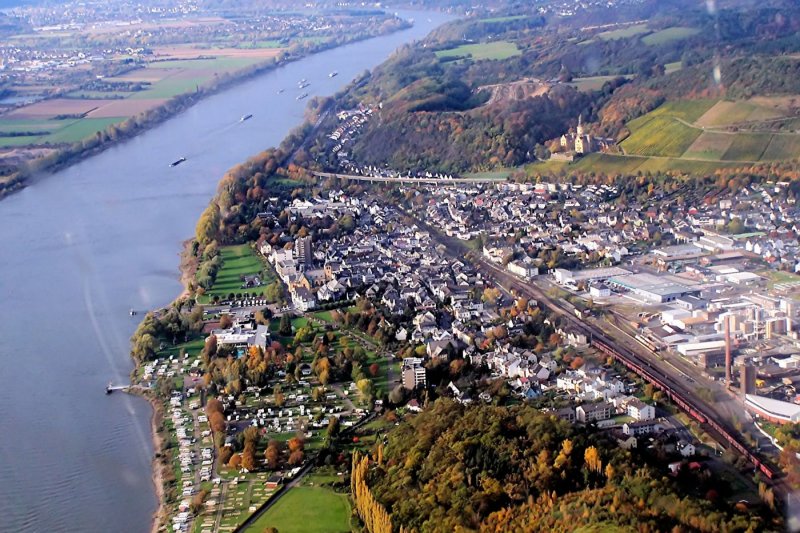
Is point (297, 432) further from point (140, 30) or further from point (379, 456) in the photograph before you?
point (140, 30)

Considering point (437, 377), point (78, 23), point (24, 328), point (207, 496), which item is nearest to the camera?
point (207, 496)

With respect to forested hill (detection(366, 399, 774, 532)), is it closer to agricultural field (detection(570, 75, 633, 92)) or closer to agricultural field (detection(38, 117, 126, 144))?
agricultural field (detection(570, 75, 633, 92))

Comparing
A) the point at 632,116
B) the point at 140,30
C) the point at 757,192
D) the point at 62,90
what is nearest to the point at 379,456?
the point at 757,192

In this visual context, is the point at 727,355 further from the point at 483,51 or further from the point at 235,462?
the point at 483,51

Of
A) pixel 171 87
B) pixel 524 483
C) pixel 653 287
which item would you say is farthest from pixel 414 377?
pixel 171 87

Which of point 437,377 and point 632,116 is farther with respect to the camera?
point 632,116

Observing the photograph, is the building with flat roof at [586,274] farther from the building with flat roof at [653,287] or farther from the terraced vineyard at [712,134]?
the terraced vineyard at [712,134]
